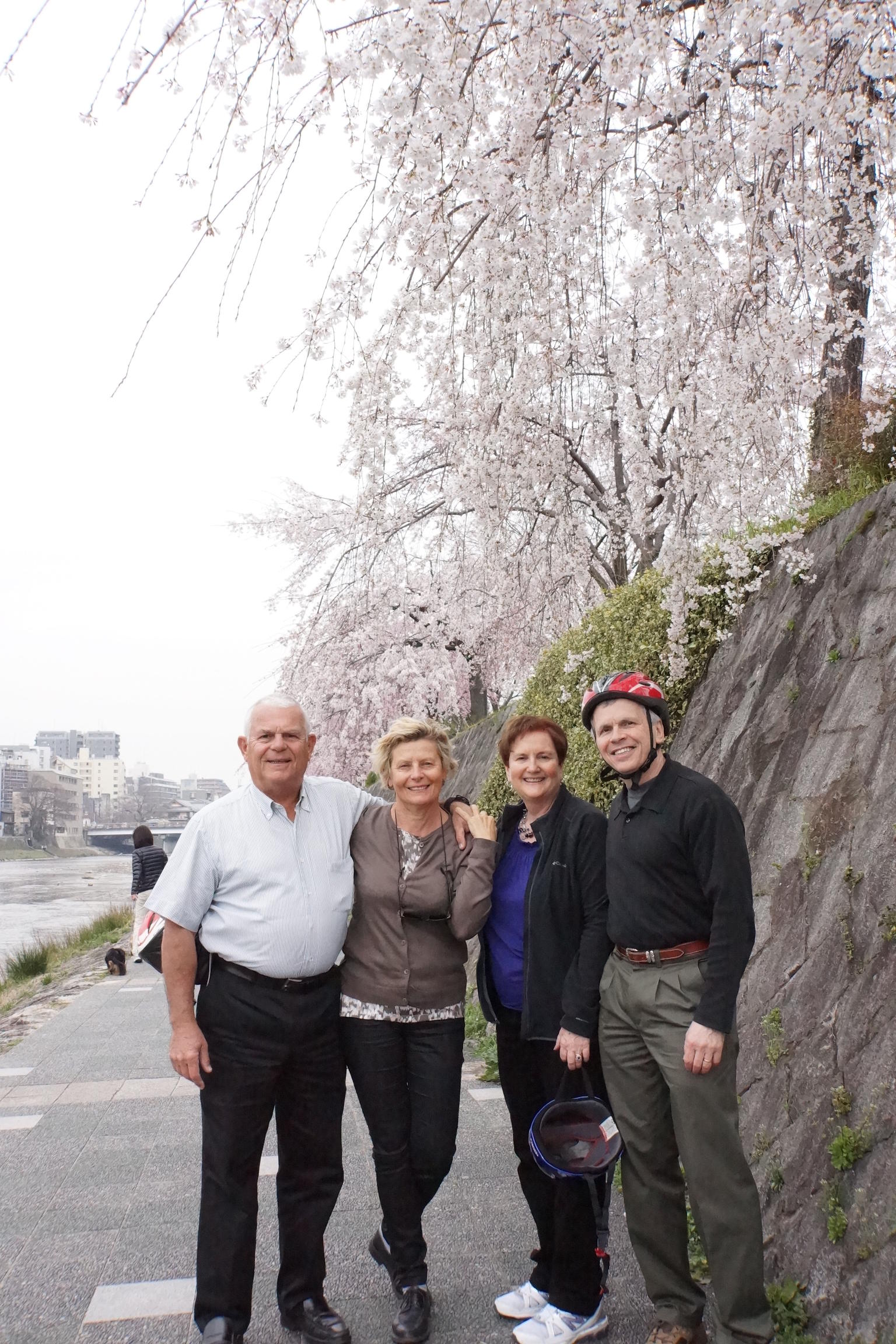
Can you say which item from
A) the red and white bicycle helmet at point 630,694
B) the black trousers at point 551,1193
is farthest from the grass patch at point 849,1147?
the red and white bicycle helmet at point 630,694

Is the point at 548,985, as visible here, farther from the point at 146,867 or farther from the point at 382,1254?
the point at 146,867

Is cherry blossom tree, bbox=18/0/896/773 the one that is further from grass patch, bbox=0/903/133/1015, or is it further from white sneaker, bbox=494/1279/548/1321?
grass patch, bbox=0/903/133/1015

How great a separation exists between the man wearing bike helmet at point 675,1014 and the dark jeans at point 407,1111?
1.80 ft

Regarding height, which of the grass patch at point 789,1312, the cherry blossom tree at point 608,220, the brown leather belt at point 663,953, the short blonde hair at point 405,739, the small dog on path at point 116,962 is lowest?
the small dog on path at point 116,962

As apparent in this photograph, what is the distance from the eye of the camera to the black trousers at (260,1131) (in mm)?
2939

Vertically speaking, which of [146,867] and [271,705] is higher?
[271,705]

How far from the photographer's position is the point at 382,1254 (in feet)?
10.7

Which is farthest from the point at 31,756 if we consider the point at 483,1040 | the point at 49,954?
the point at 483,1040

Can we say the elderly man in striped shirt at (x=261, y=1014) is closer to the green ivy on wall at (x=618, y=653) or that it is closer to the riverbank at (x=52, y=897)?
the green ivy on wall at (x=618, y=653)

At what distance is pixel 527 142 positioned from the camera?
3244 millimetres

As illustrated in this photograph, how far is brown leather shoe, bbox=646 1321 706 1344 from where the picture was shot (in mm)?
2727

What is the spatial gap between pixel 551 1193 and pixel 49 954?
40.5ft

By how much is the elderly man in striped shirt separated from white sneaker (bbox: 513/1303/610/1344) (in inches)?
21.1

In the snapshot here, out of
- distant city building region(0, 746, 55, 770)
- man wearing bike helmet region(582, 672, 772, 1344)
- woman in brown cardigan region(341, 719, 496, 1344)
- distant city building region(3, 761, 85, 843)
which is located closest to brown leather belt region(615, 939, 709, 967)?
man wearing bike helmet region(582, 672, 772, 1344)
